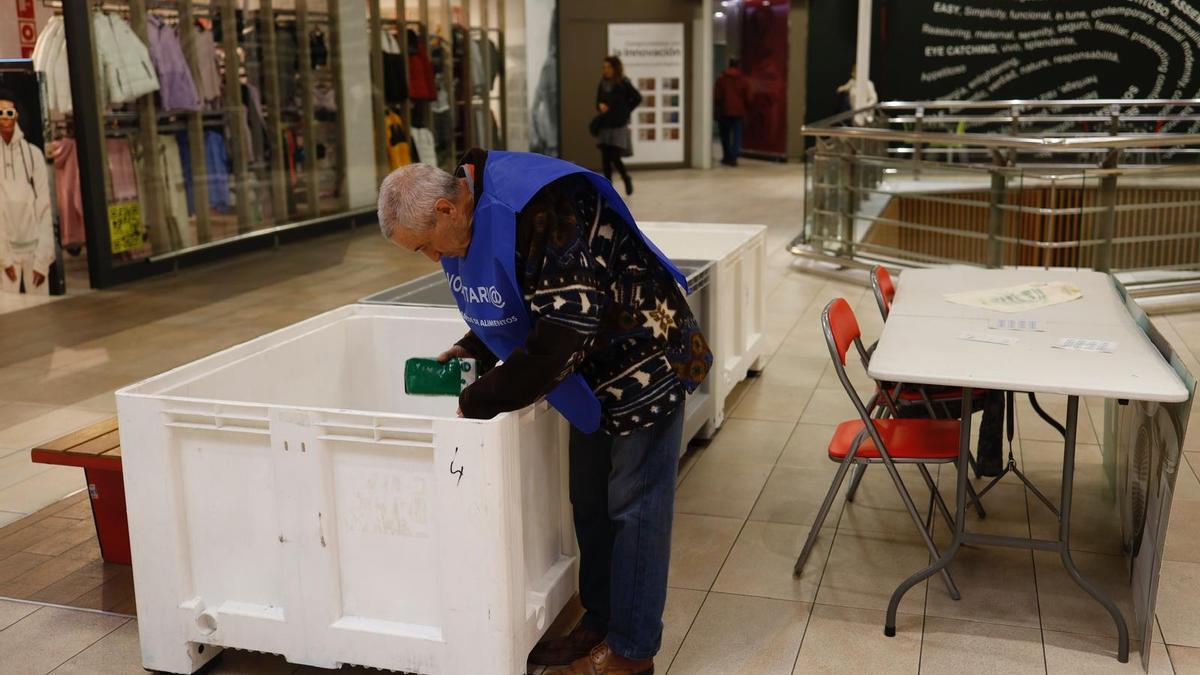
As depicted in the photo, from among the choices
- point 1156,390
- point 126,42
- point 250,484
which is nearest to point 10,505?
point 250,484

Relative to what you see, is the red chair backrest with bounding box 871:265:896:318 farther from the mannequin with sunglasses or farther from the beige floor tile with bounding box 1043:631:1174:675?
the mannequin with sunglasses

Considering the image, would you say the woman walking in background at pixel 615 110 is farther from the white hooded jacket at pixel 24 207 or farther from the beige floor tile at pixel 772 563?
the beige floor tile at pixel 772 563

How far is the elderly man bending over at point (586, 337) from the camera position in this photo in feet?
7.62

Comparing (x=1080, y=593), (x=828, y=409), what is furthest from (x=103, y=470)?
(x=828, y=409)

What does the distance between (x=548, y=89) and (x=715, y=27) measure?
315 inches

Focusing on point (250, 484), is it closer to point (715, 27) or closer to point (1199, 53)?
point (1199, 53)

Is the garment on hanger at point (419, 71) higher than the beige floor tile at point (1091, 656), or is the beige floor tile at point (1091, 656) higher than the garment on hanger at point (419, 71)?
the garment on hanger at point (419, 71)

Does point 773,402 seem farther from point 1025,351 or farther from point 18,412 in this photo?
point 18,412

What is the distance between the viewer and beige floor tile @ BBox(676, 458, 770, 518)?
3943 mm

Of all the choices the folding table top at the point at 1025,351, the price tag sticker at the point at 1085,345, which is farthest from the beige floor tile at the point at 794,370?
the price tag sticker at the point at 1085,345

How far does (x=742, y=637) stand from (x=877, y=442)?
2.11ft

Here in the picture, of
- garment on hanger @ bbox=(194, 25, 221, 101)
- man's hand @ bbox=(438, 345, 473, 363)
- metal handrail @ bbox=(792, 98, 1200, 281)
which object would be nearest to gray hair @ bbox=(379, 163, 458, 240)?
man's hand @ bbox=(438, 345, 473, 363)

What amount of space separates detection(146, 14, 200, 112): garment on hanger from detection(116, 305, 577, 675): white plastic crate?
6.15 meters

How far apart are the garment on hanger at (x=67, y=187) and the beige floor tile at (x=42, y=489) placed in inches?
154
